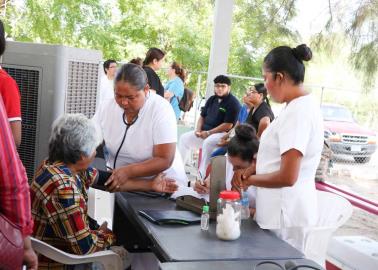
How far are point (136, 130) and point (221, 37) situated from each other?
10.6ft

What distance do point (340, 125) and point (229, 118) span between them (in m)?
1.40

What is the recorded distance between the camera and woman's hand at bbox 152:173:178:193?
2.46 m

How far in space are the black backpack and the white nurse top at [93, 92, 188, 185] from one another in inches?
178

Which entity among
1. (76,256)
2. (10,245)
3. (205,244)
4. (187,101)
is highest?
(187,101)

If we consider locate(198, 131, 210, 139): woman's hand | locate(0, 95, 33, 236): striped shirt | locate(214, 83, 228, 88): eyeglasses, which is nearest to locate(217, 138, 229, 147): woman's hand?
locate(198, 131, 210, 139): woman's hand

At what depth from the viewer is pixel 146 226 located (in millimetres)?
1914

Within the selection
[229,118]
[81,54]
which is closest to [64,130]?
[81,54]

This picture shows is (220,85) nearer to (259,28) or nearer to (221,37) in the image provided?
(221,37)

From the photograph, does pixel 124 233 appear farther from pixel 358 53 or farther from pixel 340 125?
pixel 340 125

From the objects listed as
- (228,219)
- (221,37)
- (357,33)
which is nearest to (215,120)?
(221,37)

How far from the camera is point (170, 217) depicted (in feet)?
6.52

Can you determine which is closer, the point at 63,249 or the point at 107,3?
the point at 63,249

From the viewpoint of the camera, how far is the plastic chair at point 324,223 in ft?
7.38

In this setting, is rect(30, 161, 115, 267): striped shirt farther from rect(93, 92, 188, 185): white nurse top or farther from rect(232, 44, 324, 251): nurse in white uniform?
rect(232, 44, 324, 251): nurse in white uniform
